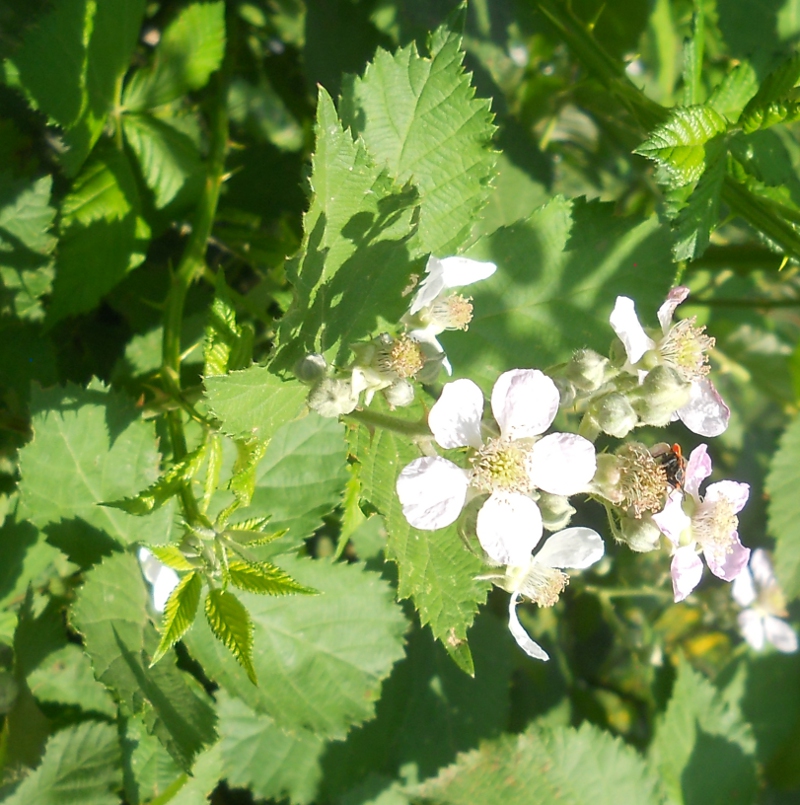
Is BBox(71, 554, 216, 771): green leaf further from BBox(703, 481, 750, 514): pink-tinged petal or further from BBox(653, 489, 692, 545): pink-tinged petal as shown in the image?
BBox(703, 481, 750, 514): pink-tinged petal

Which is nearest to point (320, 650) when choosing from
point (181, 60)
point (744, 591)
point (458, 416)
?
point (458, 416)

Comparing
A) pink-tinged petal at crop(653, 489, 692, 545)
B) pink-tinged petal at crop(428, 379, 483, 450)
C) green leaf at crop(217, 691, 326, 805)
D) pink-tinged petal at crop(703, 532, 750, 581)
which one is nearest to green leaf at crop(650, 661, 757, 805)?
green leaf at crop(217, 691, 326, 805)

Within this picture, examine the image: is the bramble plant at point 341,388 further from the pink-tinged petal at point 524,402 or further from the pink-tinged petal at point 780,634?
the pink-tinged petal at point 780,634

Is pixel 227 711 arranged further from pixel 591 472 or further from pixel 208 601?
pixel 591 472

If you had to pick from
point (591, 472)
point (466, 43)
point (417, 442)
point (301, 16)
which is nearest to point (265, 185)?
point (301, 16)

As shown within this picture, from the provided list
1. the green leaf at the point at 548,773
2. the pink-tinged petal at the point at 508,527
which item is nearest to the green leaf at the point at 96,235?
the pink-tinged petal at the point at 508,527
